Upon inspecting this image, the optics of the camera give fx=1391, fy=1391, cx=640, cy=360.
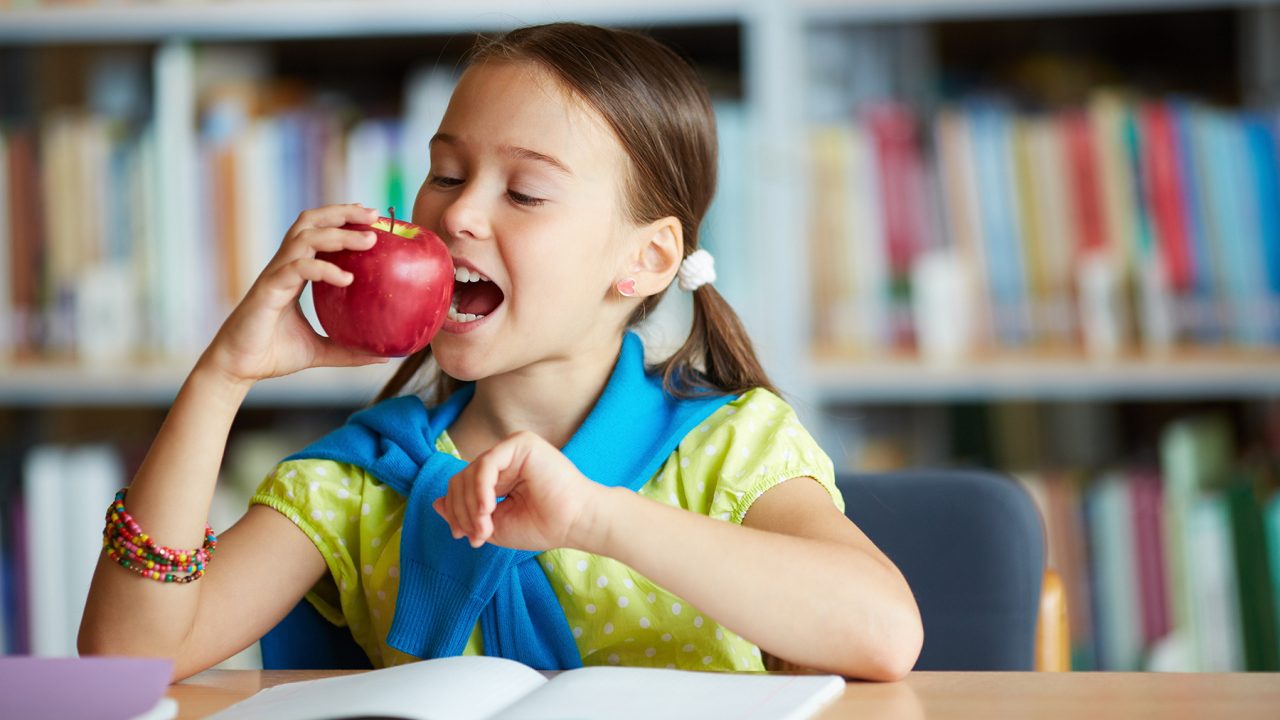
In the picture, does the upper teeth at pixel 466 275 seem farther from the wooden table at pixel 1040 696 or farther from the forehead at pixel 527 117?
the wooden table at pixel 1040 696

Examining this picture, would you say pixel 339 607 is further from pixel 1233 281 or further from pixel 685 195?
pixel 1233 281

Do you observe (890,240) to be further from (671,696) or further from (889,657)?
(671,696)

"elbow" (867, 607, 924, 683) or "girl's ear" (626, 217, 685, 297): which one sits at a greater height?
"girl's ear" (626, 217, 685, 297)

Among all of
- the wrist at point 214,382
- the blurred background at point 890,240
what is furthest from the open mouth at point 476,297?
the blurred background at point 890,240

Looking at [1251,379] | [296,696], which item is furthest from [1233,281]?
[296,696]

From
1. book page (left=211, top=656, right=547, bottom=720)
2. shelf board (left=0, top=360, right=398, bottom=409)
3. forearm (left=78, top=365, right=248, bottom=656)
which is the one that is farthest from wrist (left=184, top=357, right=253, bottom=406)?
shelf board (left=0, top=360, right=398, bottom=409)

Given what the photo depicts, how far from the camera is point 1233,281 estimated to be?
1.94m

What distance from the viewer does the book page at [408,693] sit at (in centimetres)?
76

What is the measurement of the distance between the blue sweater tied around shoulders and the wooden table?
17cm

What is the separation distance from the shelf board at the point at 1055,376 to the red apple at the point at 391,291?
1.00 meters

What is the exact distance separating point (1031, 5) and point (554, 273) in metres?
1.07

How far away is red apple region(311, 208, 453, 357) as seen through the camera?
1.01 meters

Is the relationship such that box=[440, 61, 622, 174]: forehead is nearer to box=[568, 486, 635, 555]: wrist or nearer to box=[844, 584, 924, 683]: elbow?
box=[568, 486, 635, 555]: wrist

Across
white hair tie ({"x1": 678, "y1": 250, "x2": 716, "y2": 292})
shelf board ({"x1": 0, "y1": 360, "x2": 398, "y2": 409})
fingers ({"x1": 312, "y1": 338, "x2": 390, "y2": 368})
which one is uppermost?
white hair tie ({"x1": 678, "y1": 250, "x2": 716, "y2": 292})
